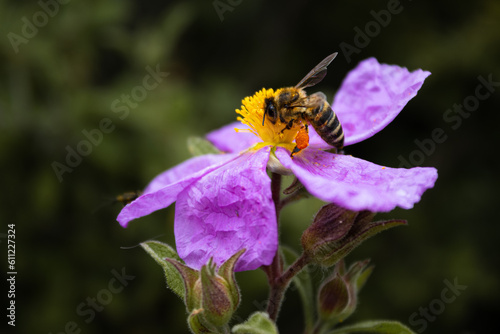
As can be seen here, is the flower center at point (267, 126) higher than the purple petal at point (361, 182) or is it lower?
higher

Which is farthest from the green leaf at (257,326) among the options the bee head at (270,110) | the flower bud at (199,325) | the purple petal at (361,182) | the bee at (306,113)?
the bee head at (270,110)

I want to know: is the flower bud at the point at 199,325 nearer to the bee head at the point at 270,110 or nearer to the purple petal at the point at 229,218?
the purple petal at the point at 229,218

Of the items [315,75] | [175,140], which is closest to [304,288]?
[315,75]

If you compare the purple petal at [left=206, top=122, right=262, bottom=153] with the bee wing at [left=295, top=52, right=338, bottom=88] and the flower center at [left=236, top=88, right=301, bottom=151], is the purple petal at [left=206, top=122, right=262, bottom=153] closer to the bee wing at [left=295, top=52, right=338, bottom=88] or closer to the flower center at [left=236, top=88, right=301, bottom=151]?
the flower center at [left=236, top=88, right=301, bottom=151]

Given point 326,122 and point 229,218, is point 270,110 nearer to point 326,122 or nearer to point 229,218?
point 326,122

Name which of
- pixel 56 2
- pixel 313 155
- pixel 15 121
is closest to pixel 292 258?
pixel 313 155

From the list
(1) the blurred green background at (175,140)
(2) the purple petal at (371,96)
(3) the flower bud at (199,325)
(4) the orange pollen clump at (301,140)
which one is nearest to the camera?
(3) the flower bud at (199,325)

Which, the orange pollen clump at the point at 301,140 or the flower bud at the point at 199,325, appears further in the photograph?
the orange pollen clump at the point at 301,140
